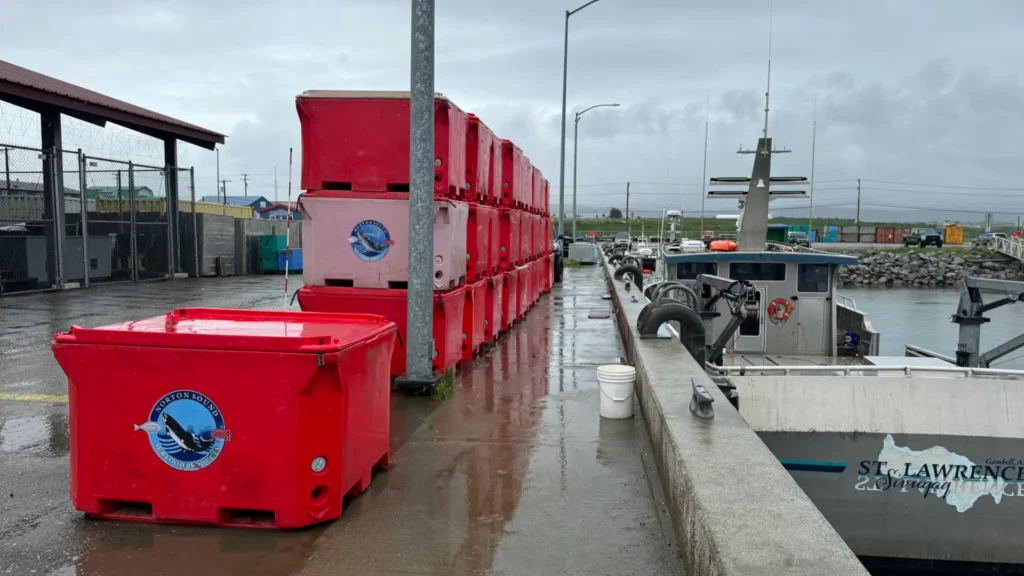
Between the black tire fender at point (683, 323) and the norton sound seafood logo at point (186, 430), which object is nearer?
the norton sound seafood logo at point (186, 430)

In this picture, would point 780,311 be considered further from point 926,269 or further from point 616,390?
point 926,269

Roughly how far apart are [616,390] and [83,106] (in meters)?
18.5

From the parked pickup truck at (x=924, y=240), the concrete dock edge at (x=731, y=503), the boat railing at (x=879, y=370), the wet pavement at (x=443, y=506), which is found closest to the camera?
the concrete dock edge at (x=731, y=503)

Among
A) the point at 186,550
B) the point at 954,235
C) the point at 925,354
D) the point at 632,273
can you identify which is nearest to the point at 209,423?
the point at 186,550

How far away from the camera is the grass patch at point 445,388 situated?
7845mm

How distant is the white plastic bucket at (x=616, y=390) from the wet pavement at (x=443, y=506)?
0.37ft

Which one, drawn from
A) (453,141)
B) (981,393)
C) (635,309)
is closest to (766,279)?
(635,309)

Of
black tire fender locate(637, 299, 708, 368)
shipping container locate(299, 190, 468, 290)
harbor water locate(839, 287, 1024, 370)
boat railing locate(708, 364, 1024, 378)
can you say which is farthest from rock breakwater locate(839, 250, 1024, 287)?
shipping container locate(299, 190, 468, 290)

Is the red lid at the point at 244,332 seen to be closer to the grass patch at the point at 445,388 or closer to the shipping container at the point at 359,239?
the grass patch at the point at 445,388

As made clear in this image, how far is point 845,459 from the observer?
9523mm

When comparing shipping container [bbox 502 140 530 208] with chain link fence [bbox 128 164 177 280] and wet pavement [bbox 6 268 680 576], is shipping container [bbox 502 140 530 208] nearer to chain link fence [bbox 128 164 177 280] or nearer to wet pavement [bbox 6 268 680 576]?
wet pavement [bbox 6 268 680 576]

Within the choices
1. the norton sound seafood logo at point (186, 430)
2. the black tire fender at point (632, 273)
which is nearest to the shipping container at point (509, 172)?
the black tire fender at point (632, 273)

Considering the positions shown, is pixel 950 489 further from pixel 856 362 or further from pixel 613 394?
pixel 856 362

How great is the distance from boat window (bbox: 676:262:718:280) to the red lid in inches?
449
